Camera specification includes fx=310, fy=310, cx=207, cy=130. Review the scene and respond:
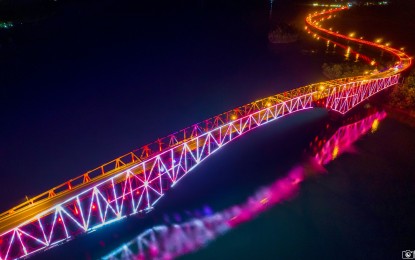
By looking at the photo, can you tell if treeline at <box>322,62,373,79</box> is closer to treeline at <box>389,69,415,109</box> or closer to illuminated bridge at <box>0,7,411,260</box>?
illuminated bridge at <box>0,7,411,260</box>

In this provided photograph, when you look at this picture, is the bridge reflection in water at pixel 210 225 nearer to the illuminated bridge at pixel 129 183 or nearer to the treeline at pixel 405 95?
the illuminated bridge at pixel 129 183

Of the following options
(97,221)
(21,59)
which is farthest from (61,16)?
(97,221)

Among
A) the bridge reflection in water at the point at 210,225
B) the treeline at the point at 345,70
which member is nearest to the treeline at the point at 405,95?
the treeline at the point at 345,70

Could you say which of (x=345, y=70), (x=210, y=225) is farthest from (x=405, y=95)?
(x=210, y=225)

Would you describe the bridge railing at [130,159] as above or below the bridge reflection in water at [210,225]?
above

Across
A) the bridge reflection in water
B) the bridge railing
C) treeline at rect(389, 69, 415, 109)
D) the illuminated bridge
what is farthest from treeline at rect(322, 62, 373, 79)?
the bridge reflection in water

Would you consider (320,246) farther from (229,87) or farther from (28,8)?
(28,8)
